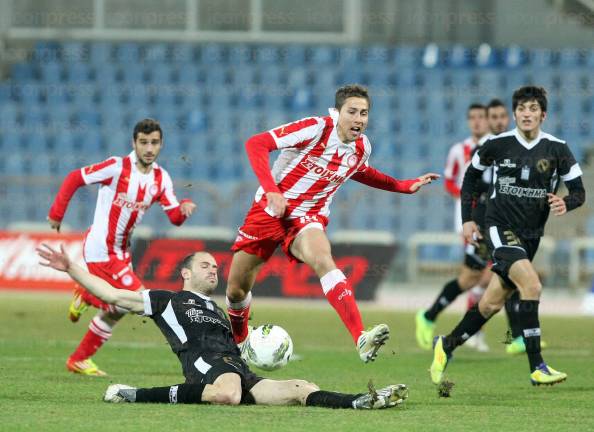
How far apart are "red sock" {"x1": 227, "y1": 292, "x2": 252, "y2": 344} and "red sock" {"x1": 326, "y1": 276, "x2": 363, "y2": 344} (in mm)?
1447

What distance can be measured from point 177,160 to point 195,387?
1300 cm

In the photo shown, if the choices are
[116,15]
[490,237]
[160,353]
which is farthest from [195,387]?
[116,15]

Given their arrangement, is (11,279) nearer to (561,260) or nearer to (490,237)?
(561,260)

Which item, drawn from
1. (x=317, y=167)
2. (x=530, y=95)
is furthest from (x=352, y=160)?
(x=530, y=95)

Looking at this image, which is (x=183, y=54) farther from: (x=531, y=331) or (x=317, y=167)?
(x=531, y=331)

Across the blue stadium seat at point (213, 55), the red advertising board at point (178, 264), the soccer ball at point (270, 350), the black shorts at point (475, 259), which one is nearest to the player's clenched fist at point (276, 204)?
the soccer ball at point (270, 350)

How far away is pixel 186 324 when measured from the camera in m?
7.55

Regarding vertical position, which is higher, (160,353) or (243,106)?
(243,106)

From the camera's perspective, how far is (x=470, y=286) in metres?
12.1

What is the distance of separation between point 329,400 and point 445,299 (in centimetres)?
505

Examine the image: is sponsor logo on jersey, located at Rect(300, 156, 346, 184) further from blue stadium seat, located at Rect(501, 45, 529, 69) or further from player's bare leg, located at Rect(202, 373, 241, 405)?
blue stadium seat, located at Rect(501, 45, 529, 69)

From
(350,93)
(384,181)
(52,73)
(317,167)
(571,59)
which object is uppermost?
(571,59)

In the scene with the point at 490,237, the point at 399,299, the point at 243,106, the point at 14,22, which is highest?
the point at 14,22

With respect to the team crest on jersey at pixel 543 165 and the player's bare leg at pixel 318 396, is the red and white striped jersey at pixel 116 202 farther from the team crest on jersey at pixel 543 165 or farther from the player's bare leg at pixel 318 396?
the team crest on jersey at pixel 543 165
